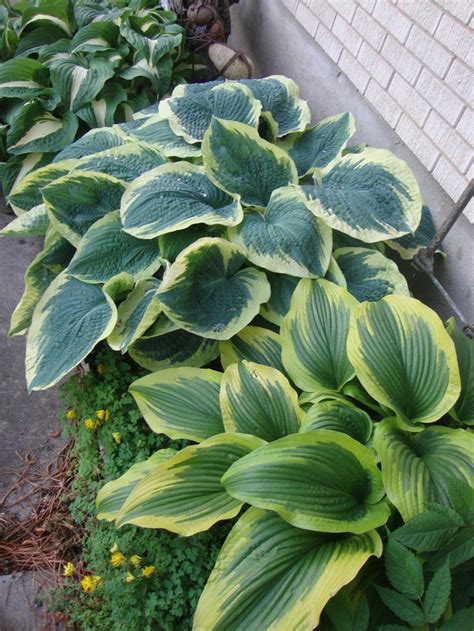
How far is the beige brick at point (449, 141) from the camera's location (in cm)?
146

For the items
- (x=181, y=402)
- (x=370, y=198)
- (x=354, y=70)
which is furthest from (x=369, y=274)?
(x=354, y=70)

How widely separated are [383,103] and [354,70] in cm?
22

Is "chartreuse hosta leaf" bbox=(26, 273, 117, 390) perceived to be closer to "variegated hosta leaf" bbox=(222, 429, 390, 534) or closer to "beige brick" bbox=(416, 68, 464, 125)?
"variegated hosta leaf" bbox=(222, 429, 390, 534)

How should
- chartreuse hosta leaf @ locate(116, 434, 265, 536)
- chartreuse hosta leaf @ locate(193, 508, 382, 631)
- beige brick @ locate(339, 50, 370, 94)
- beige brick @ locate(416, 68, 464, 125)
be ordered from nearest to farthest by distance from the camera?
chartreuse hosta leaf @ locate(193, 508, 382, 631), chartreuse hosta leaf @ locate(116, 434, 265, 536), beige brick @ locate(416, 68, 464, 125), beige brick @ locate(339, 50, 370, 94)

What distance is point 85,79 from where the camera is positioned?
221cm

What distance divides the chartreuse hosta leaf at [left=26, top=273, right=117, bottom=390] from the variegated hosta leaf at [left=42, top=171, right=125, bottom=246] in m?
0.16

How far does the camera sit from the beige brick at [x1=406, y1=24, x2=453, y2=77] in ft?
4.94

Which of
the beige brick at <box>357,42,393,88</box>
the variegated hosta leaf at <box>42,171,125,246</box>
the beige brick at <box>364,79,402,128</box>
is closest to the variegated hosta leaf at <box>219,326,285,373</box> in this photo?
the variegated hosta leaf at <box>42,171,125,246</box>

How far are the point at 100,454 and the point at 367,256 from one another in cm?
87

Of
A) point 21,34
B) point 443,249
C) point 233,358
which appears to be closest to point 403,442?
point 233,358

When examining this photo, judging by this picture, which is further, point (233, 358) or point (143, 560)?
point (233, 358)

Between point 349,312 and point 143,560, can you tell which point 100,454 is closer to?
point 143,560

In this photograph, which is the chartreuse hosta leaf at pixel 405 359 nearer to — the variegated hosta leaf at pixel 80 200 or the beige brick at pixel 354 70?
the variegated hosta leaf at pixel 80 200

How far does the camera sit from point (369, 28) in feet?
5.95
